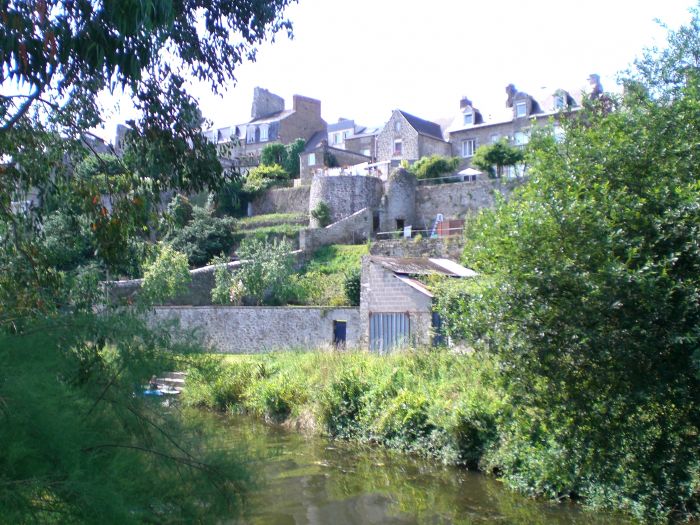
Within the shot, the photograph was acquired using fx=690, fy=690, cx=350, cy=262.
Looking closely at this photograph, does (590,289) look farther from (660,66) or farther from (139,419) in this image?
(139,419)

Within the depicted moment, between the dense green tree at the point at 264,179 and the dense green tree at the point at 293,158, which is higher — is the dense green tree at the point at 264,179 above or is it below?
below

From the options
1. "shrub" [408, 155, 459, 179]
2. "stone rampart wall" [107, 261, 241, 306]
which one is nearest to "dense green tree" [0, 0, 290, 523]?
"stone rampart wall" [107, 261, 241, 306]

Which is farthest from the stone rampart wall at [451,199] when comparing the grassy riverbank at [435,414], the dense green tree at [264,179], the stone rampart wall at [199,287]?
the grassy riverbank at [435,414]

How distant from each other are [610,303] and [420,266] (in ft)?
38.6

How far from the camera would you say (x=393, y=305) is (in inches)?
701

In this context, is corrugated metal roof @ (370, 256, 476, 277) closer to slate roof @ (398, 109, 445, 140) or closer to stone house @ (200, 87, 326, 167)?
Result: slate roof @ (398, 109, 445, 140)

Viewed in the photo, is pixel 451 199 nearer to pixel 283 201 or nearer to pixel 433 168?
pixel 433 168

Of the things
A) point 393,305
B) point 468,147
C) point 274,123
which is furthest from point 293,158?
point 393,305

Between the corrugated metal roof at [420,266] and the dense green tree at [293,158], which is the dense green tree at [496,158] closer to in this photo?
the corrugated metal roof at [420,266]

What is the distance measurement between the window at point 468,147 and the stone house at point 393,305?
25.7 m

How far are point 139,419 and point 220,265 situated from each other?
24.5 meters

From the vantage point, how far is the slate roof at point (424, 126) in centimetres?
4456

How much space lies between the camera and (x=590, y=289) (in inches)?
315

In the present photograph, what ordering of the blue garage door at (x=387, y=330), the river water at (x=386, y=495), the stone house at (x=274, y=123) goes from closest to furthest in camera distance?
the river water at (x=386, y=495), the blue garage door at (x=387, y=330), the stone house at (x=274, y=123)
